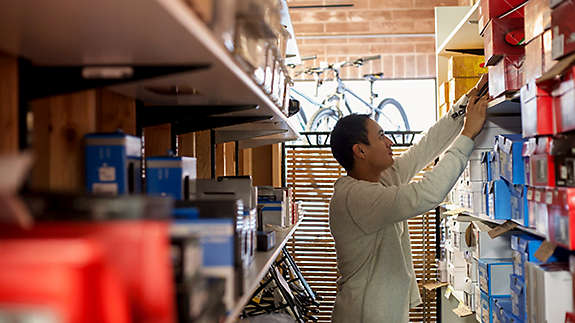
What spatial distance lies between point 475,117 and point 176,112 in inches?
53.0

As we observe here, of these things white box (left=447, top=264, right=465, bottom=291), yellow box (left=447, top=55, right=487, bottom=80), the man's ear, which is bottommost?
white box (left=447, top=264, right=465, bottom=291)

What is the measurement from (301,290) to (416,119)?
3.45 meters

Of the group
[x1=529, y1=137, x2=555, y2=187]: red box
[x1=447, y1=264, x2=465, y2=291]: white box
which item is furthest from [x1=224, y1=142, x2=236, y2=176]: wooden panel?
[x1=529, y1=137, x2=555, y2=187]: red box

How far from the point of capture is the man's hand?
2478 millimetres

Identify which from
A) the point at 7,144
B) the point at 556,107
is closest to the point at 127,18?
the point at 7,144

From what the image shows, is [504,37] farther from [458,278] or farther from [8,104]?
[8,104]

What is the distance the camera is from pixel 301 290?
3.86 m

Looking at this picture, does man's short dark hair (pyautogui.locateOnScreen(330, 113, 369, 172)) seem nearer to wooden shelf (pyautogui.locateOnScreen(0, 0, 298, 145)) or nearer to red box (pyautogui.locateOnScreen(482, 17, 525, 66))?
red box (pyautogui.locateOnScreen(482, 17, 525, 66))

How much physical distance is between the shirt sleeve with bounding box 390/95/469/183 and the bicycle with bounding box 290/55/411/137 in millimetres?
3070

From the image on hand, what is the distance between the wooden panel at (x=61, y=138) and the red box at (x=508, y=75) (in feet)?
5.23

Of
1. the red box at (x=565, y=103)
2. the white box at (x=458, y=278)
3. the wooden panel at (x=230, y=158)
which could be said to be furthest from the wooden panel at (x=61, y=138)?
the white box at (x=458, y=278)

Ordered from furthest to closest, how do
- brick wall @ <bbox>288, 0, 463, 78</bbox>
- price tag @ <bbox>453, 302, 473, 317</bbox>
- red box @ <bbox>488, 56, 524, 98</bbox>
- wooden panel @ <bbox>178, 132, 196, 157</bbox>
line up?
brick wall @ <bbox>288, 0, 463, 78</bbox>, price tag @ <bbox>453, 302, 473, 317</bbox>, wooden panel @ <bbox>178, 132, 196, 157</bbox>, red box @ <bbox>488, 56, 524, 98</bbox>

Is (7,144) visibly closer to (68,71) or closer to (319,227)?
(68,71)

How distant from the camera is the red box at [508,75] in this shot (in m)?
2.22
